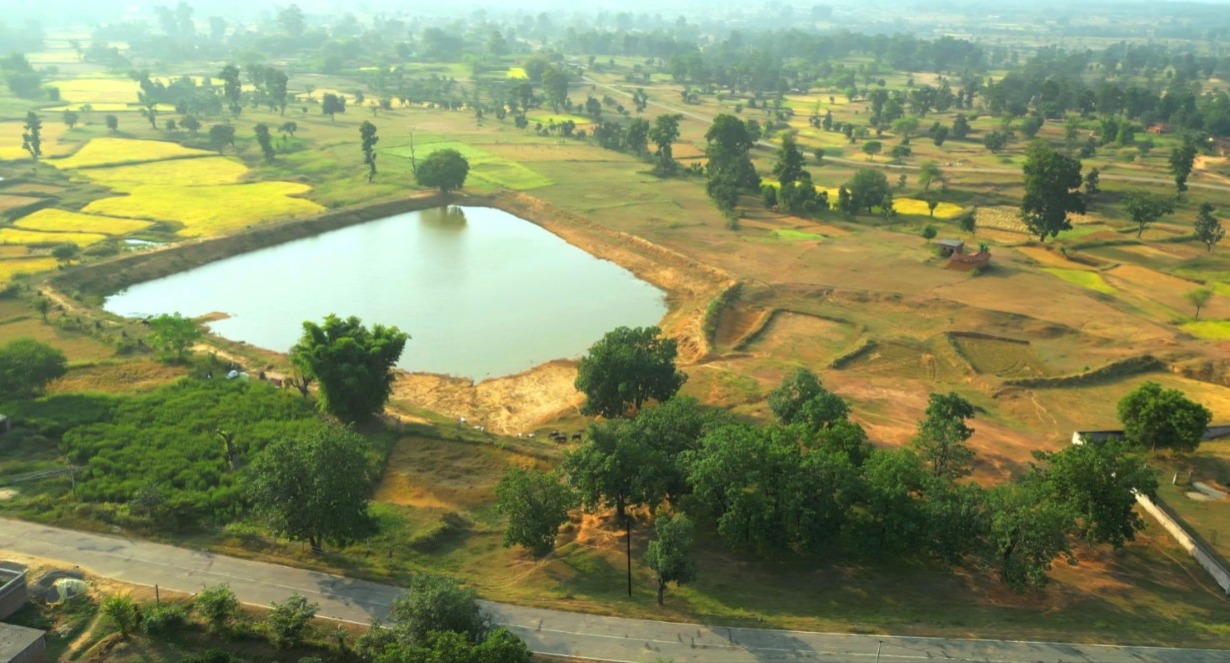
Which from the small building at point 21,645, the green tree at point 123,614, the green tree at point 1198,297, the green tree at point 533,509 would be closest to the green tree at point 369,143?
the green tree at point 533,509

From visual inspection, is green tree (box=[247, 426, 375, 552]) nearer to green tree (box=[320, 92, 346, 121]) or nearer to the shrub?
the shrub

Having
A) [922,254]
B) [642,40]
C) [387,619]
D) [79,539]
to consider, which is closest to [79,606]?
[79,539]

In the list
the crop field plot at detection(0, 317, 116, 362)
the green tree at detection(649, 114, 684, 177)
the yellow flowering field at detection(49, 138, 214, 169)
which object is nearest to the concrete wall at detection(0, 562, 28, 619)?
the crop field plot at detection(0, 317, 116, 362)

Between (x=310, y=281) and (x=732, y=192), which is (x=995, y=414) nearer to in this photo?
(x=732, y=192)

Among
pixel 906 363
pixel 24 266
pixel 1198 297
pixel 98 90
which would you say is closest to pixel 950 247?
pixel 1198 297

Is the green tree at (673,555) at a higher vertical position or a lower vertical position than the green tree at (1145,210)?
lower

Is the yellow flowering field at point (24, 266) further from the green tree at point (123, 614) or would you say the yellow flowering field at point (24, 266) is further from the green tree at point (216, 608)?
the green tree at point (216, 608)

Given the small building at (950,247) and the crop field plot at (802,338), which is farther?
the small building at (950,247)

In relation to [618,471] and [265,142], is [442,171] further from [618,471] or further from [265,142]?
[618,471]
